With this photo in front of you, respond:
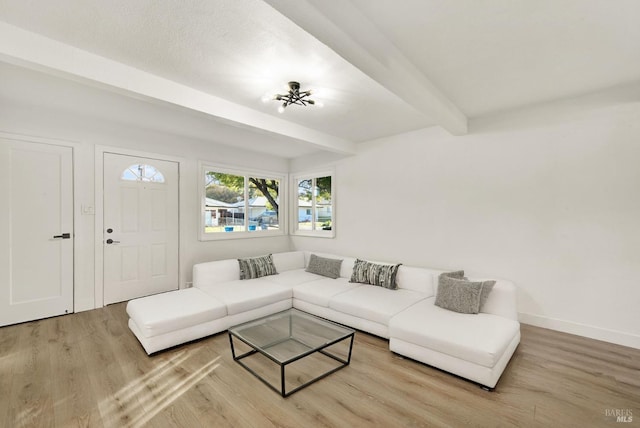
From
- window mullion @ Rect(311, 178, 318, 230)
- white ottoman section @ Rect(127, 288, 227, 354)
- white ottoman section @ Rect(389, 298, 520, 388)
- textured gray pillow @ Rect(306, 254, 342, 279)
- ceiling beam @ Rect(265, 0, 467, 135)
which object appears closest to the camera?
ceiling beam @ Rect(265, 0, 467, 135)

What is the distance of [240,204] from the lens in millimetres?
5367

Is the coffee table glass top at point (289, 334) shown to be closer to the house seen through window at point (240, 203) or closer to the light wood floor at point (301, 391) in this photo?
the light wood floor at point (301, 391)

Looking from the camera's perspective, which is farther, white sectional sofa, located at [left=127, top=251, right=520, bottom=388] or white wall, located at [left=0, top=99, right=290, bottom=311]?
white wall, located at [left=0, top=99, right=290, bottom=311]

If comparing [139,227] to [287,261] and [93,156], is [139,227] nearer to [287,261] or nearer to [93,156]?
[93,156]

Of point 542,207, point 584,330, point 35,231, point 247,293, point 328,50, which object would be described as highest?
point 328,50

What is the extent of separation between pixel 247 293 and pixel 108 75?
8.25ft

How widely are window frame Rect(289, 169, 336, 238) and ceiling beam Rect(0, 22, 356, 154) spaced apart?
202 centimetres

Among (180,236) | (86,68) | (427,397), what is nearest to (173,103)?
(86,68)

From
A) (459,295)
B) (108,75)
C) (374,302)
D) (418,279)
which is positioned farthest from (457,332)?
(108,75)

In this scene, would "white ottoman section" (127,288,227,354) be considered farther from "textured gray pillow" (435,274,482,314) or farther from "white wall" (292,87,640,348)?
"white wall" (292,87,640,348)

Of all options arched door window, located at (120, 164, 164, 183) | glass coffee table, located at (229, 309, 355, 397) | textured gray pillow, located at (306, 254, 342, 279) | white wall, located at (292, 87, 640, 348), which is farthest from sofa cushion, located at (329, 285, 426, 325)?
arched door window, located at (120, 164, 164, 183)

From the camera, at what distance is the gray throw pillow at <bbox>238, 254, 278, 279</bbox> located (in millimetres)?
4051

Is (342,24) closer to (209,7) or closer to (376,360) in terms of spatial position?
(209,7)

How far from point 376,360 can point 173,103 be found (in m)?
3.01
